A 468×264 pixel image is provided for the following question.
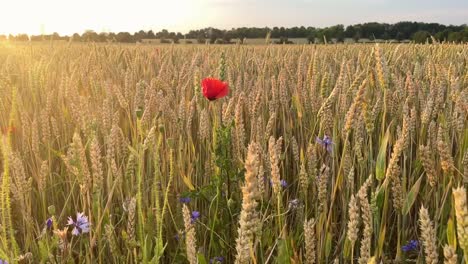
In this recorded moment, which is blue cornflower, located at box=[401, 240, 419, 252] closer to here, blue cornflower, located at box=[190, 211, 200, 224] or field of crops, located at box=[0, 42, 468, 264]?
field of crops, located at box=[0, 42, 468, 264]

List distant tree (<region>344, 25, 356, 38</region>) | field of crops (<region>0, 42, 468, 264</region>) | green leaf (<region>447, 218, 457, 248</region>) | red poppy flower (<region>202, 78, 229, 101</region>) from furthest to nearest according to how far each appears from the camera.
→ distant tree (<region>344, 25, 356, 38</region>) < red poppy flower (<region>202, 78, 229, 101</region>) < field of crops (<region>0, 42, 468, 264</region>) < green leaf (<region>447, 218, 457, 248</region>)

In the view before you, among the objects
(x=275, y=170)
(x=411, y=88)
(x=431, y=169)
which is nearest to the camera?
(x=275, y=170)

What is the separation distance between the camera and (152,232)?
109cm

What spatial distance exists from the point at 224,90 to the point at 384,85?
0.46 m

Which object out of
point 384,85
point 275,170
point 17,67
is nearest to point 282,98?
point 384,85

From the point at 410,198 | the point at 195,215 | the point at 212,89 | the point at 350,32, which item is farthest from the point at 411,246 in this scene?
the point at 350,32

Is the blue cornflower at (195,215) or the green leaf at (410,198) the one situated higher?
the green leaf at (410,198)

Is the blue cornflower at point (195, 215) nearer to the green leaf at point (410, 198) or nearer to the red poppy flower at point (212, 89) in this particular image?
the red poppy flower at point (212, 89)

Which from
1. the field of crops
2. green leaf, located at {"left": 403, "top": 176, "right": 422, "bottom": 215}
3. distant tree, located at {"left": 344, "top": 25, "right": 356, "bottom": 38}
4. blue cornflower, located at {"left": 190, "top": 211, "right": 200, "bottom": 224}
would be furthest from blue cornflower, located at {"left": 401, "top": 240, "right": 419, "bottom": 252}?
distant tree, located at {"left": 344, "top": 25, "right": 356, "bottom": 38}

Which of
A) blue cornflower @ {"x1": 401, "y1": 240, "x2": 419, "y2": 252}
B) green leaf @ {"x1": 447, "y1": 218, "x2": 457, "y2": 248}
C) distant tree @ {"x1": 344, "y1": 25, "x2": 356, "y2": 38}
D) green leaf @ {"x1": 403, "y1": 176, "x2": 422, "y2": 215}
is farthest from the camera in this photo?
distant tree @ {"x1": 344, "y1": 25, "x2": 356, "y2": 38}

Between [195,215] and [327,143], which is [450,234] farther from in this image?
[327,143]

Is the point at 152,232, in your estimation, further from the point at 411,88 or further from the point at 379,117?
the point at 379,117

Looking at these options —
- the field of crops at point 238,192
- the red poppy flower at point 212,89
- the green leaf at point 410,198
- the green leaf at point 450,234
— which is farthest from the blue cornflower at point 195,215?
the green leaf at point 450,234

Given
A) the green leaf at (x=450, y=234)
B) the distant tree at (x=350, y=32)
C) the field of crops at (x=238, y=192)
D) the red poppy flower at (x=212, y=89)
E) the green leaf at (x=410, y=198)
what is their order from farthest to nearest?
the distant tree at (x=350, y=32), the red poppy flower at (x=212, y=89), the green leaf at (x=410, y=198), the field of crops at (x=238, y=192), the green leaf at (x=450, y=234)
